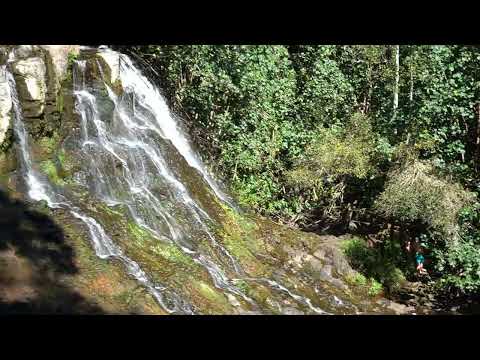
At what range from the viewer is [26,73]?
9430mm

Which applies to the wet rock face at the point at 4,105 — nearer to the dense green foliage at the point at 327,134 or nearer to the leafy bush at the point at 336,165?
the dense green foliage at the point at 327,134

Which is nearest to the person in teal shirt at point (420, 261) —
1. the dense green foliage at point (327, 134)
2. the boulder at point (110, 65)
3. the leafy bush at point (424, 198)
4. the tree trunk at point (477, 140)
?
the dense green foliage at point (327, 134)

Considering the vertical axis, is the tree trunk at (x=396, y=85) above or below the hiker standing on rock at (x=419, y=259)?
above

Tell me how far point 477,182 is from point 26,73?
29.2 feet

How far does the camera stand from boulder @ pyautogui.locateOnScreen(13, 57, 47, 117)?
927cm

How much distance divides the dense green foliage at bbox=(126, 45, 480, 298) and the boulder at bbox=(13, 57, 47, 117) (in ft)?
10.1

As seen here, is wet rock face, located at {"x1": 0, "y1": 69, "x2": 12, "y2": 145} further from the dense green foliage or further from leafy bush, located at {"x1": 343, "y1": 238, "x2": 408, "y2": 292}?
leafy bush, located at {"x1": 343, "y1": 238, "x2": 408, "y2": 292}

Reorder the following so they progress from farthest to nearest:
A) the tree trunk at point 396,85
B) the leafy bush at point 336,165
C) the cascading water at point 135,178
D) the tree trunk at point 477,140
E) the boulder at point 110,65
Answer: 1. the leafy bush at point 336,165
2. the tree trunk at point 396,85
3. the boulder at point 110,65
4. the tree trunk at point 477,140
5. the cascading water at point 135,178

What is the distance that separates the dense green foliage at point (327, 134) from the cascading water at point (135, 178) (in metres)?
1.30

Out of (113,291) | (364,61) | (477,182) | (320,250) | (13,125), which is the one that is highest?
(364,61)

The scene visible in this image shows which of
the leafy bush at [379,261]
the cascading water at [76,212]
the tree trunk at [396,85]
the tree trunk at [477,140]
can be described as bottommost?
the leafy bush at [379,261]

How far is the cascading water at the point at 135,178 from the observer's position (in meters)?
8.27
